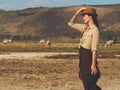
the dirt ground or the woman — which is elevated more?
the woman

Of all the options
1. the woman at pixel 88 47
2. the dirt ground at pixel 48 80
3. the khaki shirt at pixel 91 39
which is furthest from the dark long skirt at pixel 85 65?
the dirt ground at pixel 48 80

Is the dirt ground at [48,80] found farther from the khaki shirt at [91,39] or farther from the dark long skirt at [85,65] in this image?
the khaki shirt at [91,39]

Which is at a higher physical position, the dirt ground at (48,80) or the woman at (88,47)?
the woman at (88,47)

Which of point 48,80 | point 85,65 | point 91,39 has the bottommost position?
point 48,80

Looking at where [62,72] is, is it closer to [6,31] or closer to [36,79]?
[36,79]

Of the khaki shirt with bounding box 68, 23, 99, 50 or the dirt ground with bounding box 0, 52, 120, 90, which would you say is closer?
the khaki shirt with bounding box 68, 23, 99, 50

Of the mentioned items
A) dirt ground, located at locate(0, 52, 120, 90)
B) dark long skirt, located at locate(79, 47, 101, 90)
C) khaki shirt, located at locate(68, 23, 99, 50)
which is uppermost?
khaki shirt, located at locate(68, 23, 99, 50)

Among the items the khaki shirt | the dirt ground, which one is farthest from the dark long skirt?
the dirt ground

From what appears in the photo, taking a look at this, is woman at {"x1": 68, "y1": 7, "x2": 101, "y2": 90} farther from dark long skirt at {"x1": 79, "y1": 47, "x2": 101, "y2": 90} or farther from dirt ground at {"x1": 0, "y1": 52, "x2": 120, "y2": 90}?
dirt ground at {"x1": 0, "y1": 52, "x2": 120, "y2": 90}

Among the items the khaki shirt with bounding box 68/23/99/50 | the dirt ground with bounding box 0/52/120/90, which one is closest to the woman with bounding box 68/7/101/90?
the khaki shirt with bounding box 68/23/99/50

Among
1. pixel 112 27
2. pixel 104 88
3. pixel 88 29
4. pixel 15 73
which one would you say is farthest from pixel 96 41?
pixel 112 27

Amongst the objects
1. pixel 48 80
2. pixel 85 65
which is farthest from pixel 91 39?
pixel 48 80

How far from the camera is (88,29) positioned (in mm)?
10312

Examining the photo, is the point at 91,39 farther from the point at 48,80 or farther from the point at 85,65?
the point at 48,80
